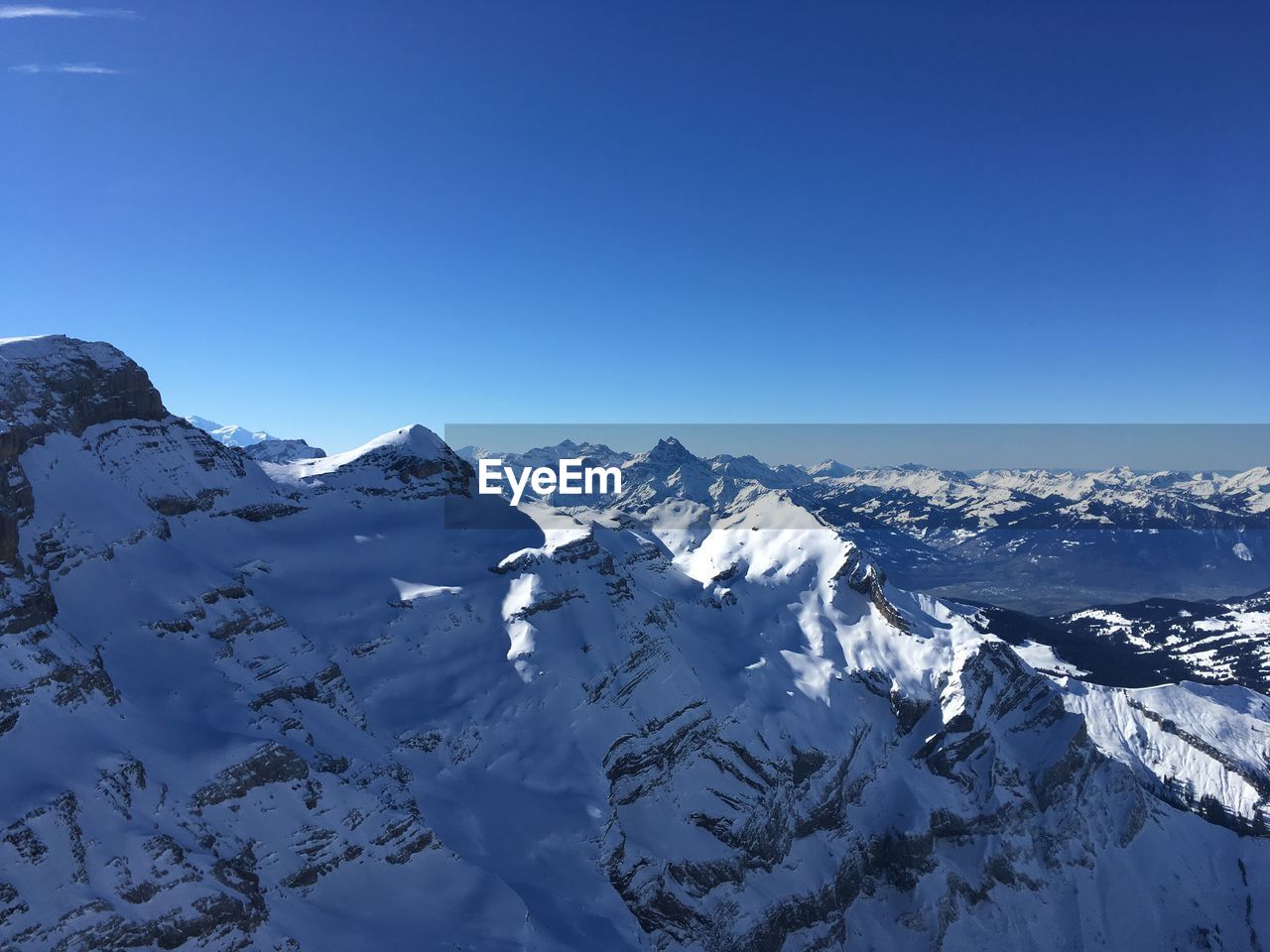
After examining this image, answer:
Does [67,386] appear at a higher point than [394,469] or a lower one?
higher

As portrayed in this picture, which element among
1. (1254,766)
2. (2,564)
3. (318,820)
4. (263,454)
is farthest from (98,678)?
(1254,766)

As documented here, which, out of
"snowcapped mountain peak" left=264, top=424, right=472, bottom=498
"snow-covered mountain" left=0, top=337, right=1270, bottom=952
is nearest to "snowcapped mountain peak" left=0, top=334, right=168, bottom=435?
"snow-covered mountain" left=0, top=337, right=1270, bottom=952

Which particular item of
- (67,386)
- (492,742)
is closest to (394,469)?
(67,386)

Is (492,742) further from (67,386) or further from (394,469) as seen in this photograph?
(67,386)

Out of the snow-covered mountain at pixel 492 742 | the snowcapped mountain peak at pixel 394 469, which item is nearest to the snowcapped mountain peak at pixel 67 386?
the snow-covered mountain at pixel 492 742

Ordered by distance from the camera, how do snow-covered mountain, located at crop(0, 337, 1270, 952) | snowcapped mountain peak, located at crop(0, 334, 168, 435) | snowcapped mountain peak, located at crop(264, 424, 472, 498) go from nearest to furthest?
snow-covered mountain, located at crop(0, 337, 1270, 952) → snowcapped mountain peak, located at crop(0, 334, 168, 435) → snowcapped mountain peak, located at crop(264, 424, 472, 498)

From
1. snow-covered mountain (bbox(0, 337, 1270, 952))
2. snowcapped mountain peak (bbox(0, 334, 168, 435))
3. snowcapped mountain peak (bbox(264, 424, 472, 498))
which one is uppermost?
snowcapped mountain peak (bbox(0, 334, 168, 435))

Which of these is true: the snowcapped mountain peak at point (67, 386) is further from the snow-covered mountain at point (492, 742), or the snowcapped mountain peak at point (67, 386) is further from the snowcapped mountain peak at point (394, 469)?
the snowcapped mountain peak at point (394, 469)

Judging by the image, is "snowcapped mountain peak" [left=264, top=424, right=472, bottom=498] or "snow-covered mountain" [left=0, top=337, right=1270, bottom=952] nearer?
"snow-covered mountain" [left=0, top=337, right=1270, bottom=952]

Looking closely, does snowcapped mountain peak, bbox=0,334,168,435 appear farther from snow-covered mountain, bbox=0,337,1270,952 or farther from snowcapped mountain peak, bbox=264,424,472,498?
snowcapped mountain peak, bbox=264,424,472,498
